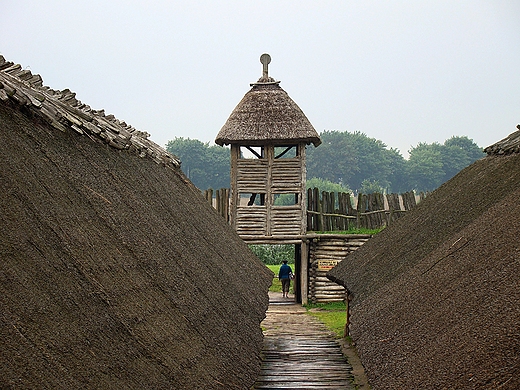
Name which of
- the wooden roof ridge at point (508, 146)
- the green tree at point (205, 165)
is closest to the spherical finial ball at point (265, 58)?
the wooden roof ridge at point (508, 146)

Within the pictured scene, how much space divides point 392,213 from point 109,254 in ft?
64.9

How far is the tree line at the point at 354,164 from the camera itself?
89.1 meters

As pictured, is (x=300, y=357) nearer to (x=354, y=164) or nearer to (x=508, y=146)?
(x=508, y=146)

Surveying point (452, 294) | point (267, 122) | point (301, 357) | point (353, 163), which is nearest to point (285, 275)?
point (267, 122)

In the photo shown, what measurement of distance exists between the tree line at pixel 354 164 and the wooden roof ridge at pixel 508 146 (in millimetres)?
74154

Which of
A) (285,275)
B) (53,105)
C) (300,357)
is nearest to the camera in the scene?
(53,105)

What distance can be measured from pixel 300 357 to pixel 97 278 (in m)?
10.9

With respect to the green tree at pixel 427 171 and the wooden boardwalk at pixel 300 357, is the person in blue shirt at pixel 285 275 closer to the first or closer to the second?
the wooden boardwalk at pixel 300 357

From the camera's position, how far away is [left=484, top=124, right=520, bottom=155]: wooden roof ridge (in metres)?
12.1

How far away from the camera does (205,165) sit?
89250mm

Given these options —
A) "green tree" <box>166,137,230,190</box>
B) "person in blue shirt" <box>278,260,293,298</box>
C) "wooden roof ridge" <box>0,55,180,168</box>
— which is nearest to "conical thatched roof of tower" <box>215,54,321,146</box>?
"person in blue shirt" <box>278,260,293,298</box>

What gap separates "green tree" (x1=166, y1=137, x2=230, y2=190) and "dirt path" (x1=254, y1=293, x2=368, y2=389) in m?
65.5

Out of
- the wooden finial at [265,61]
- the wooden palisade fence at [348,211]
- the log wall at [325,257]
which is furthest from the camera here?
the wooden finial at [265,61]

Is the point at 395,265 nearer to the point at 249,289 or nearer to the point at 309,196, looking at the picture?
the point at 249,289
